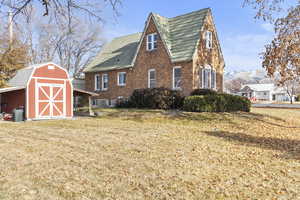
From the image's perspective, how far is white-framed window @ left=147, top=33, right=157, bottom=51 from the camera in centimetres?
2157

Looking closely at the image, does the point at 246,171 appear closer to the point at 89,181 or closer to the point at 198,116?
the point at 89,181

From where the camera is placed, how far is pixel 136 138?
873 cm

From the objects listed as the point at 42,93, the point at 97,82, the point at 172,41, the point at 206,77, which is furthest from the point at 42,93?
the point at 206,77

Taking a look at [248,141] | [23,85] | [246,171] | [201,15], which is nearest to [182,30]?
[201,15]

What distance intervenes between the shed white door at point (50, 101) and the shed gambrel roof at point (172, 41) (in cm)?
766

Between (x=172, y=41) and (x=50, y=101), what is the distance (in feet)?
36.5

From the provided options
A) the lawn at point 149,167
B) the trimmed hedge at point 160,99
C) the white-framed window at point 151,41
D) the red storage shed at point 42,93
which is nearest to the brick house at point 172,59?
the white-framed window at point 151,41

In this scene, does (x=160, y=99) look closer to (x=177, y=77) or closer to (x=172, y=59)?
(x=177, y=77)

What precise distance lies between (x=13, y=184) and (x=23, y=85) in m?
13.2

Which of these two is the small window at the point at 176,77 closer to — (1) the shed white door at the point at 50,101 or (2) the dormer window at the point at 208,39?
(2) the dormer window at the point at 208,39

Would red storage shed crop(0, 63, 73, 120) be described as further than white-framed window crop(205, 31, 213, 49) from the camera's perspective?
No

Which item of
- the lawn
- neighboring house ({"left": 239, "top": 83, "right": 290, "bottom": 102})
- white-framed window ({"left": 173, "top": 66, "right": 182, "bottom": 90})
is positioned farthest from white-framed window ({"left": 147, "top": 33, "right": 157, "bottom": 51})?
neighboring house ({"left": 239, "top": 83, "right": 290, "bottom": 102})

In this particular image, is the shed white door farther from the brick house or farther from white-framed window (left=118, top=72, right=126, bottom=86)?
white-framed window (left=118, top=72, right=126, bottom=86)

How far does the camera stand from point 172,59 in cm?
2008
